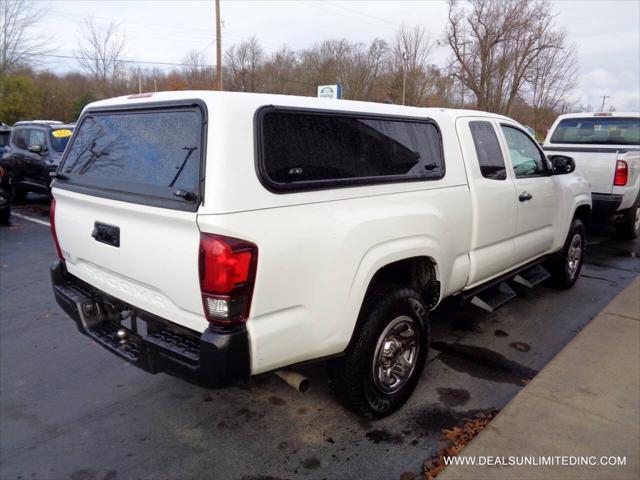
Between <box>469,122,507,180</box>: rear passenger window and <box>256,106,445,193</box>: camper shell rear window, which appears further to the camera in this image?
<box>469,122,507,180</box>: rear passenger window

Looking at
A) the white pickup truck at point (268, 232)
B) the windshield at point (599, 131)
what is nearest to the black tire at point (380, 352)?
the white pickup truck at point (268, 232)

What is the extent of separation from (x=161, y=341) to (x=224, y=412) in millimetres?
963

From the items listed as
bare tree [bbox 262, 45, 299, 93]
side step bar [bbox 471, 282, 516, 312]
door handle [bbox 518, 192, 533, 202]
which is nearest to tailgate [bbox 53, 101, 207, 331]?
side step bar [bbox 471, 282, 516, 312]

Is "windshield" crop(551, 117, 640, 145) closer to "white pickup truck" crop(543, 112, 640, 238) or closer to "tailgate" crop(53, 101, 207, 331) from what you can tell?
"white pickup truck" crop(543, 112, 640, 238)

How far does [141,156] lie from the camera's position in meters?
2.67

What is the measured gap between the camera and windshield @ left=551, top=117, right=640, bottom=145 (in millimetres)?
8438

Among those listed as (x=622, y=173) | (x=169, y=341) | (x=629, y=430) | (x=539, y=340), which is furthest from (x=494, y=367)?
(x=622, y=173)

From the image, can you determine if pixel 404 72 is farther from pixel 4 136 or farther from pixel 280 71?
pixel 4 136

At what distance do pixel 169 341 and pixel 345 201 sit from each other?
1.20 m

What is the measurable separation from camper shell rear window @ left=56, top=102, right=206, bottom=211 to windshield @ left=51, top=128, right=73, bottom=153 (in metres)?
8.02

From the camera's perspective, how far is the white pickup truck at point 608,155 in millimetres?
7297

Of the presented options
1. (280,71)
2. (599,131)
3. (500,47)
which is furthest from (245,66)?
(599,131)

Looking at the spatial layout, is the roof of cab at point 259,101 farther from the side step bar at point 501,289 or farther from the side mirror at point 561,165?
the side mirror at point 561,165

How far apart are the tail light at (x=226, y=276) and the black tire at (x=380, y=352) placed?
85cm
